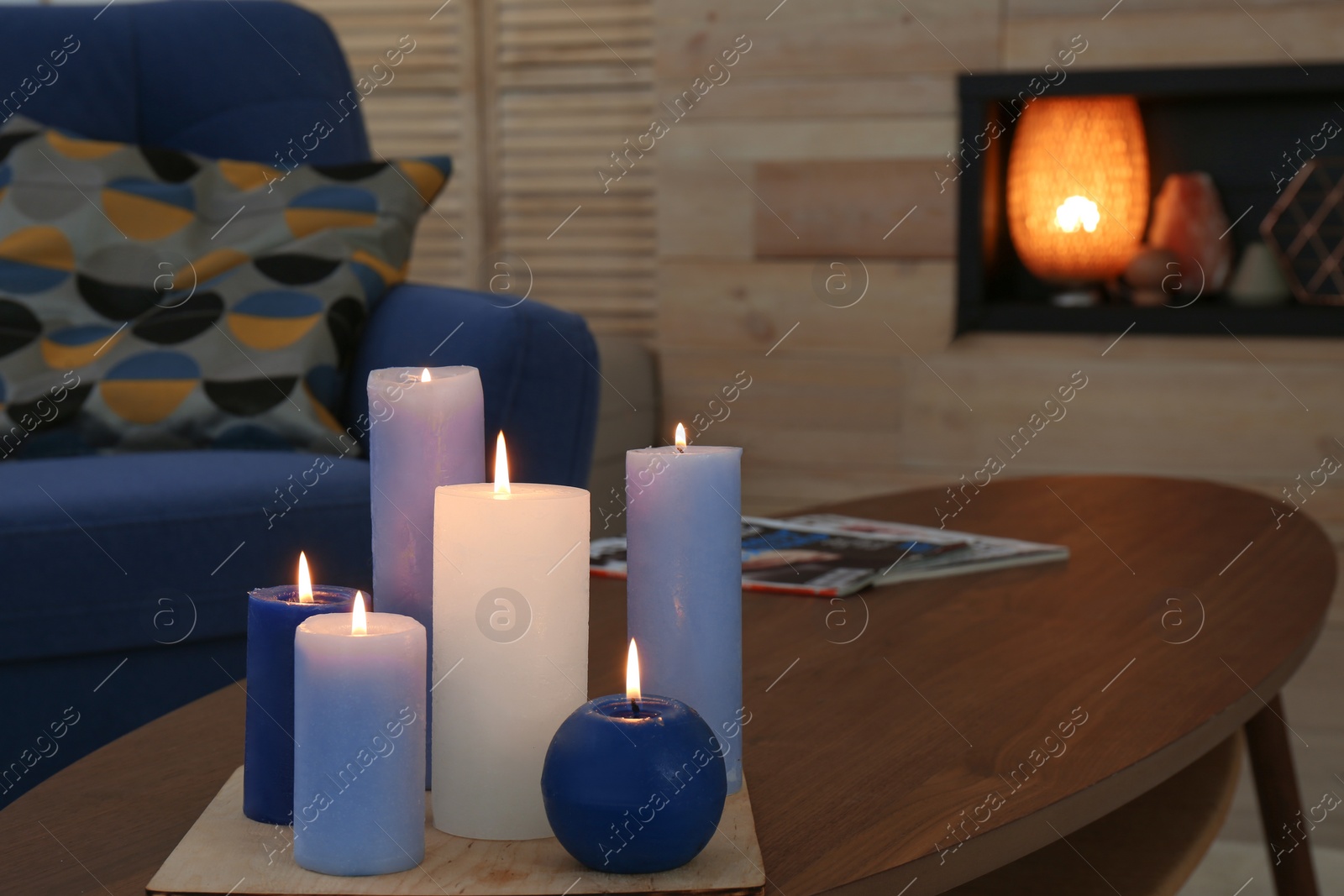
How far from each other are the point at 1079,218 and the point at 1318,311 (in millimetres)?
412

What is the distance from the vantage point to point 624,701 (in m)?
0.52

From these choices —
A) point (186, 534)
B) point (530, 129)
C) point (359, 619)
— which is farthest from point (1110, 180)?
point (359, 619)

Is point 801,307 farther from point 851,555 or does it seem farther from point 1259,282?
point 851,555

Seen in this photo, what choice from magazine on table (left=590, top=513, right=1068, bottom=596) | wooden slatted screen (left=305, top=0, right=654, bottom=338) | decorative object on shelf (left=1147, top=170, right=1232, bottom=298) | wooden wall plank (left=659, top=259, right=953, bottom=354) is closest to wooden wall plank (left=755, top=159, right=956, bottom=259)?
wooden wall plank (left=659, top=259, right=953, bottom=354)

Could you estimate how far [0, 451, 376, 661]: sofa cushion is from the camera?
1162 mm

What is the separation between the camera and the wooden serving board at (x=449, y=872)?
0.49 meters

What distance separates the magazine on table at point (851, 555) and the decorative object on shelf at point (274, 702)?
0.46 metres

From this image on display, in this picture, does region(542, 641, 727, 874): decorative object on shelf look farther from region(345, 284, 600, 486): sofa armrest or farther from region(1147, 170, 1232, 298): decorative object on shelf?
region(1147, 170, 1232, 298): decorative object on shelf

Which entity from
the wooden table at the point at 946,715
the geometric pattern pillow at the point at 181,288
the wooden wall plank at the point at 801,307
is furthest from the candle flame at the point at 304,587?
the wooden wall plank at the point at 801,307

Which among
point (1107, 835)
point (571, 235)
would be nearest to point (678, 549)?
point (1107, 835)

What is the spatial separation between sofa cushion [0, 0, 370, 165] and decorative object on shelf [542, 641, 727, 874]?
56.6 inches

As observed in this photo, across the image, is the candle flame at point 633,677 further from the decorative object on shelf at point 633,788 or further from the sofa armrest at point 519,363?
the sofa armrest at point 519,363

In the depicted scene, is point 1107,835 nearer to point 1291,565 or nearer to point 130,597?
point 1291,565

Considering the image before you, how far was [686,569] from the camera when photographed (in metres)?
0.56
